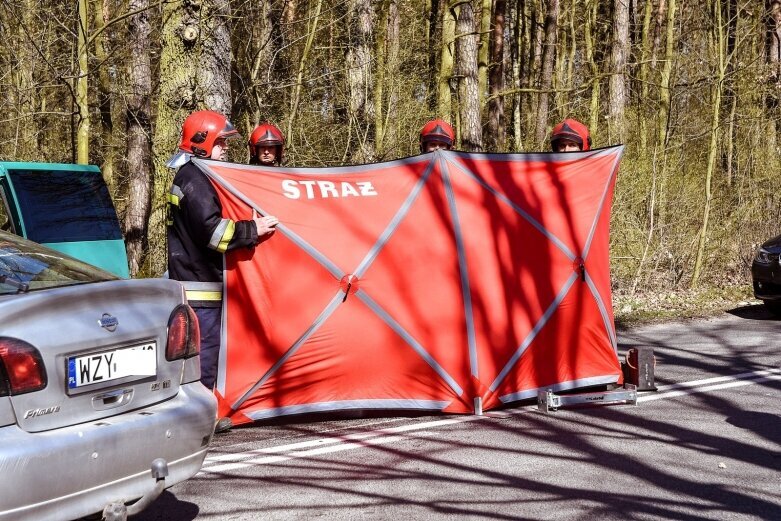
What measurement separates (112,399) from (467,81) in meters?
11.0

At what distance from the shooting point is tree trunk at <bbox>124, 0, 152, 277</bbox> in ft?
54.0

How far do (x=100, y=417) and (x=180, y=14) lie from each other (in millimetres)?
7471

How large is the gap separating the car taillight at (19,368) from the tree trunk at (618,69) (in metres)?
16.1

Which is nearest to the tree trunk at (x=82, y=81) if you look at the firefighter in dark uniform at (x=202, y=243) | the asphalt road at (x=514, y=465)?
the firefighter in dark uniform at (x=202, y=243)

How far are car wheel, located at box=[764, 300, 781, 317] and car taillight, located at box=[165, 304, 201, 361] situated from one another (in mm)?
10558

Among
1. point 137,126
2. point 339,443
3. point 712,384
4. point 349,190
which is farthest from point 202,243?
point 137,126

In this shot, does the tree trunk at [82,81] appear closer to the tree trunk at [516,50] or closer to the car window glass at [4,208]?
the car window glass at [4,208]

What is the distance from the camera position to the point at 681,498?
503 cm

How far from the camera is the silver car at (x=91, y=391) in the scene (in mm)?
3691

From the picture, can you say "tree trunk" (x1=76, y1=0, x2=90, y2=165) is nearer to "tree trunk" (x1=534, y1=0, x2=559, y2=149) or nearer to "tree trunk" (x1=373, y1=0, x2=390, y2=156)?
"tree trunk" (x1=373, y1=0, x2=390, y2=156)

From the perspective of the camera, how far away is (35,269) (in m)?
4.46

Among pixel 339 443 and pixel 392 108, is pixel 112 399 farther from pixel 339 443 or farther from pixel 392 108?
pixel 392 108

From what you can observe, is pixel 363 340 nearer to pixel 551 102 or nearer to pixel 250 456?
pixel 250 456

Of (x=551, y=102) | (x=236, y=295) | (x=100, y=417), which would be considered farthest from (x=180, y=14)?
(x=551, y=102)
